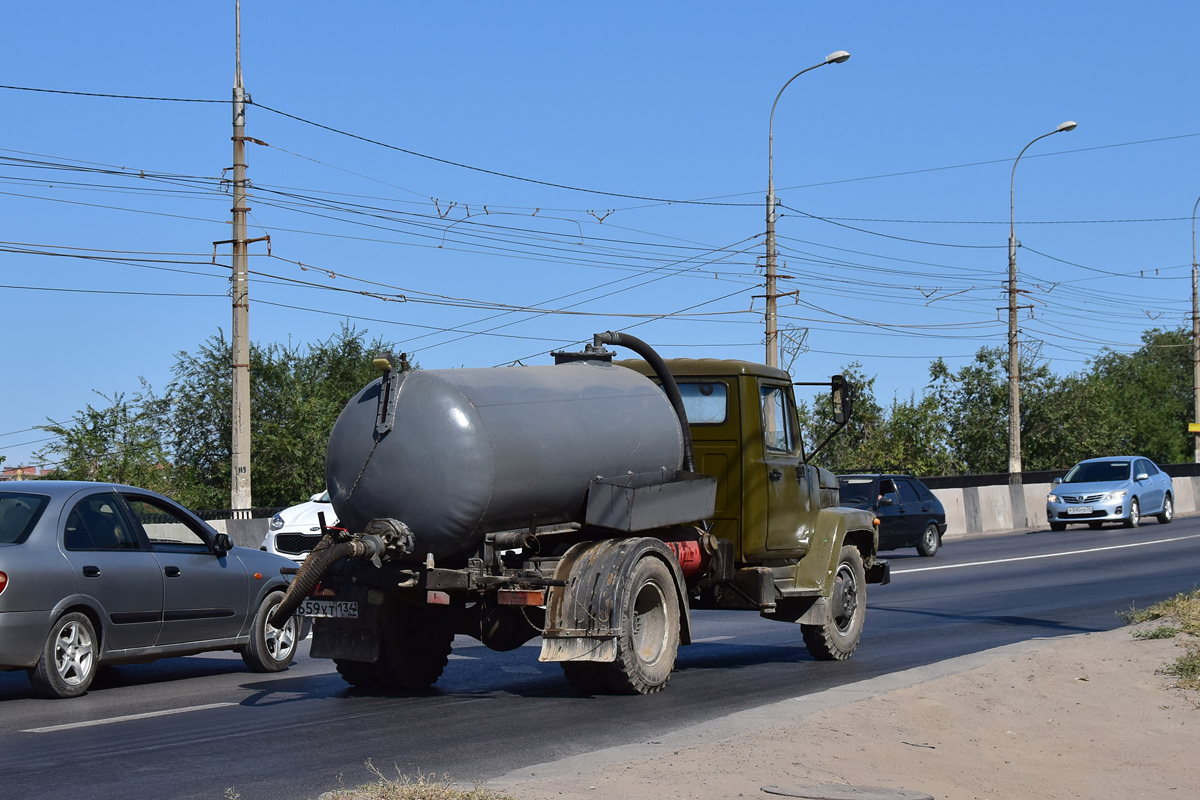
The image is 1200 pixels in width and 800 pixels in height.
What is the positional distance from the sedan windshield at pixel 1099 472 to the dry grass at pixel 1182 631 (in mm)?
22470

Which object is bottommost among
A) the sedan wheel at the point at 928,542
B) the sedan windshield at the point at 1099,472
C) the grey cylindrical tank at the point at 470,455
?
the sedan wheel at the point at 928,542

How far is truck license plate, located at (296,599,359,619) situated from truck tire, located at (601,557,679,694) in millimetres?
1791

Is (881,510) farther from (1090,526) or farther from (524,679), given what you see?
(524,679)

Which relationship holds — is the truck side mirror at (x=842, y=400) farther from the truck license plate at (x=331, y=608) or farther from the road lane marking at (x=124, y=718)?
the road lane marking at (x=124, y=718)

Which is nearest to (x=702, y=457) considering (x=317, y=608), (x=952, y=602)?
(x=317, y=608)

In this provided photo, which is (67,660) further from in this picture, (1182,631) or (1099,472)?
(1099,472)

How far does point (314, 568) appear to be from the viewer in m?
8.91

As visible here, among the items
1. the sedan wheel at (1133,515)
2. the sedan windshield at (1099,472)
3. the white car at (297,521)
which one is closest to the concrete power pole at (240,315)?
the white car at (297,521)

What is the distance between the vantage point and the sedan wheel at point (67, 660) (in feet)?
31.8

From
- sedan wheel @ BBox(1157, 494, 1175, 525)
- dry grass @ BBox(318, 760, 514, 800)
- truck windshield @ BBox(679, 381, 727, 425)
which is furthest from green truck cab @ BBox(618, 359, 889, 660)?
sedan wheel @ BBox(1157, 494, 1175, 525)

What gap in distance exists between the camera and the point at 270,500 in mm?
39438

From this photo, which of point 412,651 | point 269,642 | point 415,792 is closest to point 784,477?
point 412,651

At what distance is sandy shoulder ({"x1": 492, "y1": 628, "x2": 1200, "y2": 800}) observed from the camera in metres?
6.38

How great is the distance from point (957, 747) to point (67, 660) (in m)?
6.23
